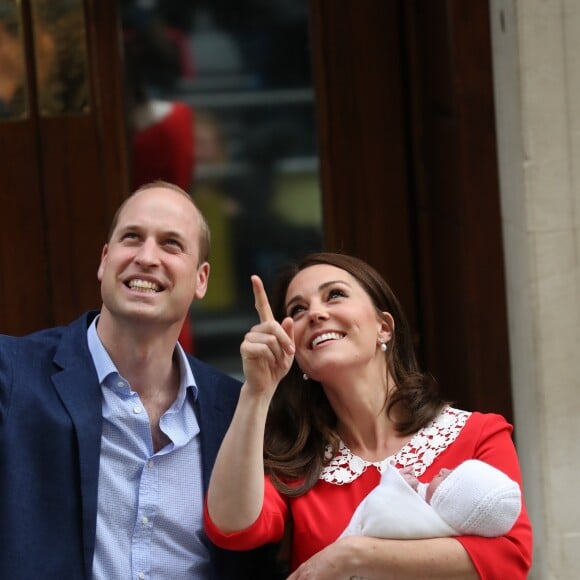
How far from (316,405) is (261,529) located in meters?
0.38

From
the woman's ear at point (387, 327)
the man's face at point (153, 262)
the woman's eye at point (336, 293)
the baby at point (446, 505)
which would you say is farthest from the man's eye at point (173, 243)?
the baby at point (446, 505)

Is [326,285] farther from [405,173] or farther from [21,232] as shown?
[21,232]

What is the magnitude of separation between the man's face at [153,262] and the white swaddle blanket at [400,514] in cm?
57

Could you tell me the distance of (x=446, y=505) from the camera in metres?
2.65

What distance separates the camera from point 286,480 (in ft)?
9.51

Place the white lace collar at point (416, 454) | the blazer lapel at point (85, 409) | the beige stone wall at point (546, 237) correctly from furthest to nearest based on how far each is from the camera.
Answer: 1. the beige stone wall at point (546, 237)
2. the white lace collar at point (416, 454)
3. the blazer lapel at point (85, 409)

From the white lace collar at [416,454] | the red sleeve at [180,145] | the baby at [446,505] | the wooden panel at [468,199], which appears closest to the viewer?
the baby at [446,505]

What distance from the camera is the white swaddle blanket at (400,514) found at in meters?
2.66

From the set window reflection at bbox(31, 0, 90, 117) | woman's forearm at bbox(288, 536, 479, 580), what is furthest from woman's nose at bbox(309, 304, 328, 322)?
window reflection at bbox(31, 0, 90, 117)

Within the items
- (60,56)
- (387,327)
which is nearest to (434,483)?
(387,327)

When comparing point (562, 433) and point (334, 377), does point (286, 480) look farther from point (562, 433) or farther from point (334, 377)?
point (562, 433)

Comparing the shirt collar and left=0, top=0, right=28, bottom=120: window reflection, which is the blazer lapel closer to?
the shirt collar

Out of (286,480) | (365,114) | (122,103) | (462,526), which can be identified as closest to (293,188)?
(365,114)

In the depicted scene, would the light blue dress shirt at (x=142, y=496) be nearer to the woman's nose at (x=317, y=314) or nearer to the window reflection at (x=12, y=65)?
the woman's nose at (x=317, y=314)
